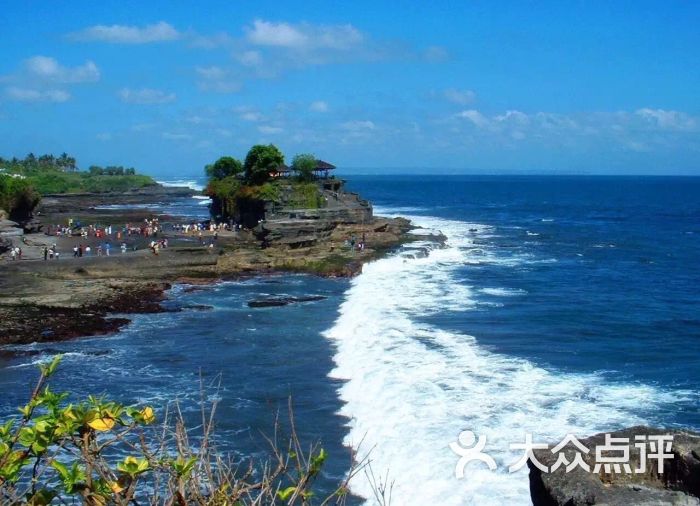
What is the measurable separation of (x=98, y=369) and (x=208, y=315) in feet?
28.1

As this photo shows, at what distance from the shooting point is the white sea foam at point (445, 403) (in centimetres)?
1511

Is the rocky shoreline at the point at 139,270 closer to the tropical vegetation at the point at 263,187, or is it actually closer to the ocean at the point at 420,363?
the ocean at the point at 420,363

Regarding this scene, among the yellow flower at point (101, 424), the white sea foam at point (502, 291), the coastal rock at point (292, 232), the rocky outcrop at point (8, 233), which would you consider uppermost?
the yellow flower at point (101, 424)

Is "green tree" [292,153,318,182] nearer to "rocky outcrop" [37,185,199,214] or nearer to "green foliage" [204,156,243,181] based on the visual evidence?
"green foliage" [204,156,243,181]

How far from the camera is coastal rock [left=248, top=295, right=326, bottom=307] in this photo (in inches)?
1355

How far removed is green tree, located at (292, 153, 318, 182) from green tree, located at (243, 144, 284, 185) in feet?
9.64

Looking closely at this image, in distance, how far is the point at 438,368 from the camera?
73.8 ft

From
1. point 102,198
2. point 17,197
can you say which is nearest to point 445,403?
point 17,197

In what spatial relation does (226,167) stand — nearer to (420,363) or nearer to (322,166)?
(322,166)

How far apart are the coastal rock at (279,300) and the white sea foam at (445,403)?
499 cm

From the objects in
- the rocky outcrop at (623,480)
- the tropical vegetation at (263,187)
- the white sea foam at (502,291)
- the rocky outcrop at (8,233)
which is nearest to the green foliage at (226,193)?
the tropical vegetation at (263,187)

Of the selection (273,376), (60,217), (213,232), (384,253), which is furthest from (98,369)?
(60,217)

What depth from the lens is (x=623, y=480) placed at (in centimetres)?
787

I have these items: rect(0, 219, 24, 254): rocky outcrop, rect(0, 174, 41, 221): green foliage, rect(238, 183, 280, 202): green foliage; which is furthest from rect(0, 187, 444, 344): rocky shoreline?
rect(0, 174, 41, 221): green foliage
